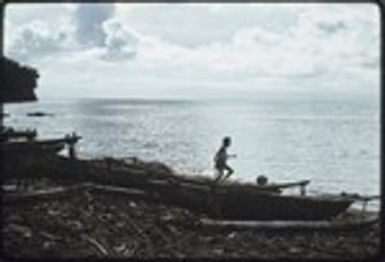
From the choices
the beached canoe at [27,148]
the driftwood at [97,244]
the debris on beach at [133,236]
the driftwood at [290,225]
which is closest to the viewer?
the debris on beach at [133,236]

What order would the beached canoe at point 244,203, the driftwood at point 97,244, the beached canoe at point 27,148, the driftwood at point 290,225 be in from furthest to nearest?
the beached canoe at point 244,203, the beached canoe at point 27,148, the driftwood at point 290,225, the driftwood at point 97,244

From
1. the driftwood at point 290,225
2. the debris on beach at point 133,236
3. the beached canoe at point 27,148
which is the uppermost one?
the beached canoe at point 27,148

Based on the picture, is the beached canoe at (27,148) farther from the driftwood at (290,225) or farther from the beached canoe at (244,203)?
the driftwood at (290,225)

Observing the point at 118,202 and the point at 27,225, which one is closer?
the point at 27,225

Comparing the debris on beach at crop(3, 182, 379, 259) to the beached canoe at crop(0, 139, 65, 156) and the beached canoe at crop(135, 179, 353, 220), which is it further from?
the beached canoe at crop(0, 139, 65, 156)

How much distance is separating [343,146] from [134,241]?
28.7 m

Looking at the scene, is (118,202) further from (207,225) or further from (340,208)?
(340,208)

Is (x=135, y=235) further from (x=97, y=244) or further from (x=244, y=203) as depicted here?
(x=244, y=203)

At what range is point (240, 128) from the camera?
98.4ft

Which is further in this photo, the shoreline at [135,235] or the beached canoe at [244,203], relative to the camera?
the beached canoe at [244,203]

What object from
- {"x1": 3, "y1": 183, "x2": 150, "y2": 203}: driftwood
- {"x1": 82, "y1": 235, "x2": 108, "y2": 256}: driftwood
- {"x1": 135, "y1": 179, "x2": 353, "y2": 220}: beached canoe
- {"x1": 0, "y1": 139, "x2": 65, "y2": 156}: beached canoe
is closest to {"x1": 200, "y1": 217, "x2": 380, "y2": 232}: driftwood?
{"x1": 135, "y1": 179, "x2": 353, "y2": 220}: beached canoe

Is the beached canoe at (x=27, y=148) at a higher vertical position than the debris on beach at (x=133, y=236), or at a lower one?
higher

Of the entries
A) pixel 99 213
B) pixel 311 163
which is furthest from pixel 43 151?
pixel 311 163

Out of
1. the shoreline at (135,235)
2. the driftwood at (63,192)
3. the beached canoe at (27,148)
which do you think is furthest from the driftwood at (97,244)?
the beached canoe at (27,148)
